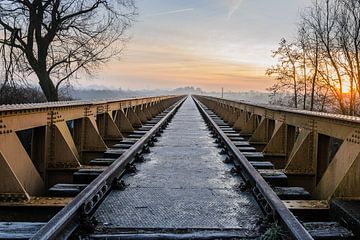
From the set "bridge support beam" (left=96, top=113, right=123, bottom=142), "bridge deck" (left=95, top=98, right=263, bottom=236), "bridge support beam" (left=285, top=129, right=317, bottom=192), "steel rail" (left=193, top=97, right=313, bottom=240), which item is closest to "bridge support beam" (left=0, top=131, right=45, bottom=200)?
"bridge deck" (left=95, top=98, right=263, bottom=236)

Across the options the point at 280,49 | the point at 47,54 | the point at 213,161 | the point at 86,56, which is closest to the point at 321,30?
the point at 280,49

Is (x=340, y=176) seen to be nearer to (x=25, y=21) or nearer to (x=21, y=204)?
(x=21, y=204)

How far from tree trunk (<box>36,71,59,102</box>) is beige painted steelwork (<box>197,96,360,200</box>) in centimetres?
1385

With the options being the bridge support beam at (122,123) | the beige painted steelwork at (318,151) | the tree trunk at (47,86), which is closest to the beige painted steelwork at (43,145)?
the bridge support beam at (122,123)

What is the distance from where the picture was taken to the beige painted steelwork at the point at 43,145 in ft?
13.2

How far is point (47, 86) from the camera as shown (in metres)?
20.2

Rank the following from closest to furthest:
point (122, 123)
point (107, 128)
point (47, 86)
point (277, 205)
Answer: point (277, 205) < point (107, 128) < point (122, 123) < point (47, 86)

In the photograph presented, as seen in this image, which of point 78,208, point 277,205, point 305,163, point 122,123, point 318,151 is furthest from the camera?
point 122,123

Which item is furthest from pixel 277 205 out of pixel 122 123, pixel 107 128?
pixel 122 123

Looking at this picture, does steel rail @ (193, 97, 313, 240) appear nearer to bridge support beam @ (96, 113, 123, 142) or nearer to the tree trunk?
bridge support beam @ (96, 113, 123, 142)

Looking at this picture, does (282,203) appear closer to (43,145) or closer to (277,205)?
(277,205)

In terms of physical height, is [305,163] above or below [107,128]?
below

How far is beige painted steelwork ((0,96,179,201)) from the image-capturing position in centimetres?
402

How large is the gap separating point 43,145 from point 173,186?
1.99 meters
